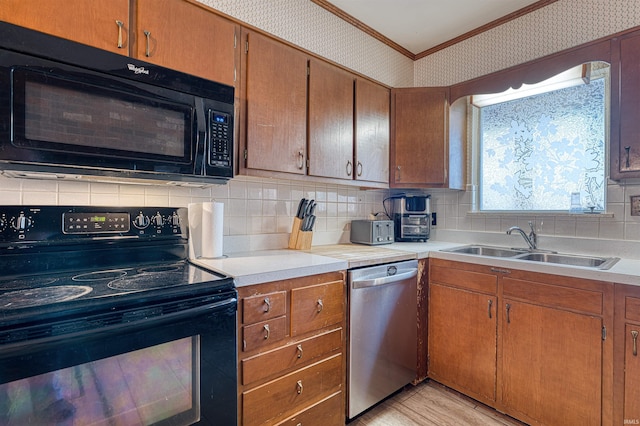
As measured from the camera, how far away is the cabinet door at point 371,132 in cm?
216

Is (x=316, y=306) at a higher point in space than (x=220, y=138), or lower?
lower

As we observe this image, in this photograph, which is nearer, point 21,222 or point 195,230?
point 21,222

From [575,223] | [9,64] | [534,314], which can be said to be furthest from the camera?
[575,223]

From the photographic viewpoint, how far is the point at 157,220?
1.49 m

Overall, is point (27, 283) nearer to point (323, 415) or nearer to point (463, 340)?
point (323, 415)

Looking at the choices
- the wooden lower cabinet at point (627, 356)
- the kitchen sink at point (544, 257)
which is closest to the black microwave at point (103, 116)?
the kitchen sink at point (544, 257)

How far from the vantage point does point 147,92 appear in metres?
1.22

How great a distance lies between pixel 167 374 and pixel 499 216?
7.72 ft

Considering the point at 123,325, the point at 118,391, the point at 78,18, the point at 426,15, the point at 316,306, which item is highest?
the point at 426,15

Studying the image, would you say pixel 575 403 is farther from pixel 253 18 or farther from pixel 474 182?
pixel 253 18

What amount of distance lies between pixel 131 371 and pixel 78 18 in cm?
127

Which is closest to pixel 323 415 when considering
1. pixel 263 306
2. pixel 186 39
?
pixel 263 306

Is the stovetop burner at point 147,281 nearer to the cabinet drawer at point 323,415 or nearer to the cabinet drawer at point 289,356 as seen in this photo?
the cabinet drawer at point 289,356

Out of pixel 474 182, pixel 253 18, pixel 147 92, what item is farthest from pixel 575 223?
pixel 147 92
